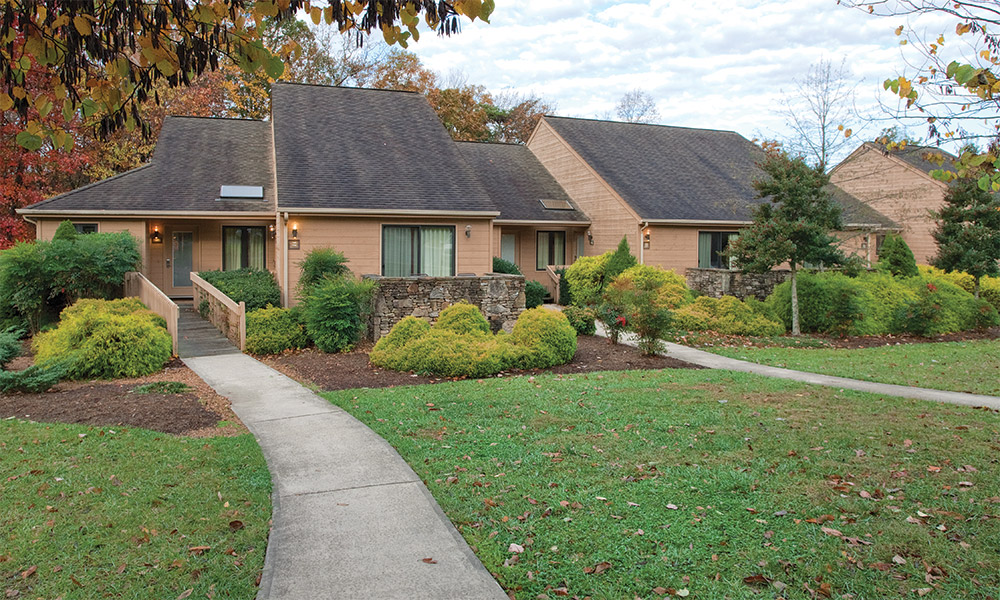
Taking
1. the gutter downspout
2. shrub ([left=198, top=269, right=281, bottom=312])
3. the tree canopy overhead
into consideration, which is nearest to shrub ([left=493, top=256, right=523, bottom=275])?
the gutter downspout

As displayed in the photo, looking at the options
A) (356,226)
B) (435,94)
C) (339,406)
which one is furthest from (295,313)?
(435,94)

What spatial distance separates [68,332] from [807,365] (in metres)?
13.2

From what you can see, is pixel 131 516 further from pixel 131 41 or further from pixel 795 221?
pixel 795 221

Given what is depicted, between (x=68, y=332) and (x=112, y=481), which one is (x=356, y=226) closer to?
(x=68, y=332)

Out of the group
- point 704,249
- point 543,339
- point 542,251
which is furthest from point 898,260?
point 543,339

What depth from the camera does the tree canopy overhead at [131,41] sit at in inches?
149

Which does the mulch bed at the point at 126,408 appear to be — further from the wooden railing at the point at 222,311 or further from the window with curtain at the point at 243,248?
the window with curtain at the point at 243,248

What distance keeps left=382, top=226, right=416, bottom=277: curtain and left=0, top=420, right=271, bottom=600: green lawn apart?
1057cm

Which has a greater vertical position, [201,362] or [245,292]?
[245,292]

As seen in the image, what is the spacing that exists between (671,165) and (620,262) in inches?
309

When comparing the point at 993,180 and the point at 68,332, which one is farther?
the point at 68,332

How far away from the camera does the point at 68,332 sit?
36.0ft

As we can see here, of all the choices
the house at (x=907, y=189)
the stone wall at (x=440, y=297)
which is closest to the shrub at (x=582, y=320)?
the stone wall at (x=440, y=297)

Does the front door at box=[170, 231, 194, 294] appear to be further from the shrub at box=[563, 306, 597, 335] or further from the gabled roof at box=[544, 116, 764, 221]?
the gabled roof at box=[544, 116, 764, 221]
